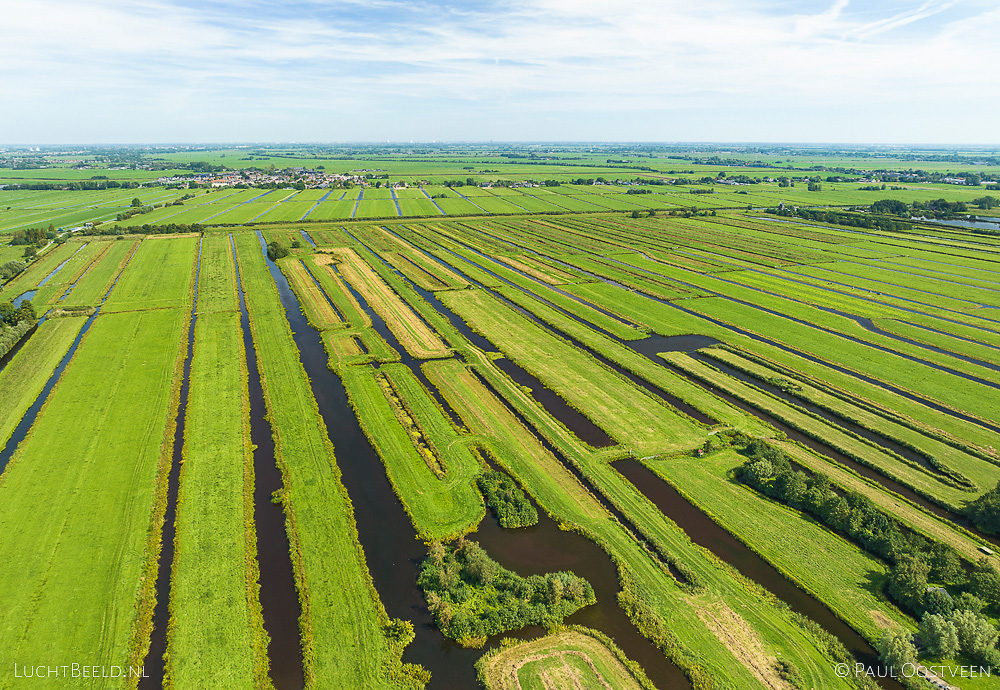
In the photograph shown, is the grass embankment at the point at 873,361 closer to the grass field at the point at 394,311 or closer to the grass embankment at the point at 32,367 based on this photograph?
the grass field at the point at 394,311

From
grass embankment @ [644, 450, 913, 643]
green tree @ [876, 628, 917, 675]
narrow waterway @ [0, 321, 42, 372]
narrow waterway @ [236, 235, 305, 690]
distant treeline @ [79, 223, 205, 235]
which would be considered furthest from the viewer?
distant treeline @ [79, 223, 205, 235]

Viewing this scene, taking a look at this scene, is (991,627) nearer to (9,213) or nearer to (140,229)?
(140,229)

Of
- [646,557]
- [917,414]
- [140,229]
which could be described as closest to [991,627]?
[646,557]

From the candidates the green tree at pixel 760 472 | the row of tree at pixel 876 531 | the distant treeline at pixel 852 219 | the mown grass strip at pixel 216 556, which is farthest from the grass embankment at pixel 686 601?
the distant treeline at pixel 852 219

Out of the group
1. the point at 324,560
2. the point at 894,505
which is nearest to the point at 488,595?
the point at 324,560

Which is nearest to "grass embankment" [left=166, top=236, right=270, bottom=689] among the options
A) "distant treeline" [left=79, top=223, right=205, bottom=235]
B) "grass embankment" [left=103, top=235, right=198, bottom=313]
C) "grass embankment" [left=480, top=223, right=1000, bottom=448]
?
"grass embankment" [left=103, top=235, right=198, bottom=313]

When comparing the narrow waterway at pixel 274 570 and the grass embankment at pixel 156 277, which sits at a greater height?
the grass embankment at pixel 156 277

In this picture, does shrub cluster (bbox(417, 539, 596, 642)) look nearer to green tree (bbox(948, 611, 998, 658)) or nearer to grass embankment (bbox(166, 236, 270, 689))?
grass embankment (bbox(166, 236, 270, 689))
